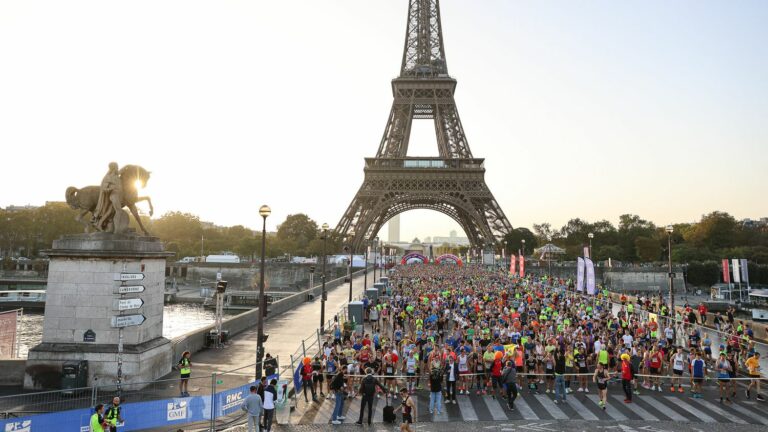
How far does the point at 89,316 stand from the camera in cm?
1472

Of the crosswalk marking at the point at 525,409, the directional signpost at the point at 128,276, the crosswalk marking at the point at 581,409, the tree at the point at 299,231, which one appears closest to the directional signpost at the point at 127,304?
the directional signpost at the point at 128,276

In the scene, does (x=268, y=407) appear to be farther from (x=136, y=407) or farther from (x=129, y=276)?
(x=129, y=276)

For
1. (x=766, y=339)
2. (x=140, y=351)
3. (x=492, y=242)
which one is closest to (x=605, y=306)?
(x=766, y=339)

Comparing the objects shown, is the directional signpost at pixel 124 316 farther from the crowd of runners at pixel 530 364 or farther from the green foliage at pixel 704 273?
the green foliage at pixel 704 273

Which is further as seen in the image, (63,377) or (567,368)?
(567,368)

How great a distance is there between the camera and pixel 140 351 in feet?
47.9

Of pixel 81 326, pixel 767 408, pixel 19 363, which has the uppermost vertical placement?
pixel 81 326

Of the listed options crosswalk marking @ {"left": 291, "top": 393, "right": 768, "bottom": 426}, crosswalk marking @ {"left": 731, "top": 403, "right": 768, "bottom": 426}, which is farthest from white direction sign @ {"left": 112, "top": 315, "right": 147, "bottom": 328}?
crosswalk marking @ {"left": 731, "top": 403, "right": 768, "bottom": 426}

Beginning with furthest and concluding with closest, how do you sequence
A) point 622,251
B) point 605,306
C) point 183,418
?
point 622,251 → point 605,306 → point 183,418

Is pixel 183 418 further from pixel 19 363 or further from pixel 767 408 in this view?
pixel 767 408

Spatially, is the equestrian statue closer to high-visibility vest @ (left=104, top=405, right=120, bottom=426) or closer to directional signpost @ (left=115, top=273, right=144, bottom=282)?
directional signpost @ (left=115, top=273, right=144, bottom=282)

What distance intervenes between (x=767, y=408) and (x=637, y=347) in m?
4.35

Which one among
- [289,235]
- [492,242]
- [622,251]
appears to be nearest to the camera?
[492,242]

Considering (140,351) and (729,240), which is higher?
(729,240)
